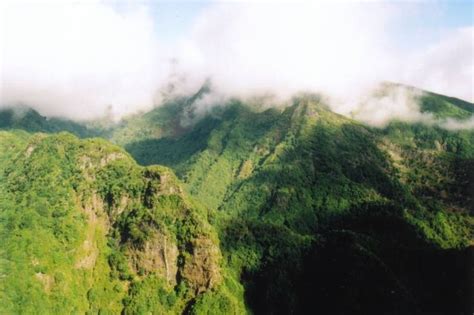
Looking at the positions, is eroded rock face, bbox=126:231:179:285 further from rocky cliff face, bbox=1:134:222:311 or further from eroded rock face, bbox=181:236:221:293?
eroded rock face, bbox=181:236:221:293

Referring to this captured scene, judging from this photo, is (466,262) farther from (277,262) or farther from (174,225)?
(174,225)

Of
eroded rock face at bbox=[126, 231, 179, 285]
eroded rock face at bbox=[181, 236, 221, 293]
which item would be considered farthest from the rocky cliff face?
eroded rock face at bbox=[181, 236, 221, 293]

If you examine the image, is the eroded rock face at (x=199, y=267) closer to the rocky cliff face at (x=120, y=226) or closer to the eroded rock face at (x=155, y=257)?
the rocky cliff face at (x=120, y=226)

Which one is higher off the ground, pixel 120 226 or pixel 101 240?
pixel 120 226

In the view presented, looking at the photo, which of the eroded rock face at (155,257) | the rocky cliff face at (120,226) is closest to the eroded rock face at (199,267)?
the rocky cliff face at (120,226)

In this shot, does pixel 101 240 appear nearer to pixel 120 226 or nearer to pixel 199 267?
pixel 120 226

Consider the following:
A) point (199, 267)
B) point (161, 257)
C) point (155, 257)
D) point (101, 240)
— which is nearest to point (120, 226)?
point (101, 240)

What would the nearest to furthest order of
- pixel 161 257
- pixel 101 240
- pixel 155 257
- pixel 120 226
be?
pixel 155 257 → pixel 161 257 → pixel 101 240 → pixel 120 226
